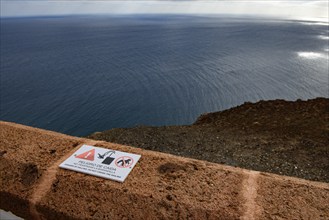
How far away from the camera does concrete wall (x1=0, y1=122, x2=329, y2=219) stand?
218 cm

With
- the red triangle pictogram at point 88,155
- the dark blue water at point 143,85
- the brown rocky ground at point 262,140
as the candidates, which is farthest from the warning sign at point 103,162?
the dark blue water at point 143,85

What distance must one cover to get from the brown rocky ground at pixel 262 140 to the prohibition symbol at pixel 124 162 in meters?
9.20

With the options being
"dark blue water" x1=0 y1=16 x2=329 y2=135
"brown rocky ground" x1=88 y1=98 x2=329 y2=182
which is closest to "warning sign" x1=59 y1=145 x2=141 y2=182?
"brown rocky ground" x1=88 y1=98 x2=329 y2=182

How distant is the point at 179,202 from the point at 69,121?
32602 mm

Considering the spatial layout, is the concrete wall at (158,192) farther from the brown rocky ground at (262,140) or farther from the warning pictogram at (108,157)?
the brown rocky ground at (262,140)

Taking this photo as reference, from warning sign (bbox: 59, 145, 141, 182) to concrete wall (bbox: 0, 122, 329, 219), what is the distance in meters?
0.07

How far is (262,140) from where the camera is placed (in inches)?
583

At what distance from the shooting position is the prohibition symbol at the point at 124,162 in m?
2.74

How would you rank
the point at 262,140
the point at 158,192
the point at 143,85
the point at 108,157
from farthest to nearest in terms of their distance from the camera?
the point at 143,85, the point at 262,140, the point at 108,157, the point at 158,192

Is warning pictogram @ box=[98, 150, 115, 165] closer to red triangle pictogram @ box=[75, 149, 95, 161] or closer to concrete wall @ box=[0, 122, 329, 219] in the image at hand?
red triangle pictogram @ box=[75, 149, 95, 161]

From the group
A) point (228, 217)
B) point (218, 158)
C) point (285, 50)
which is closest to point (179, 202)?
point (228, 217)

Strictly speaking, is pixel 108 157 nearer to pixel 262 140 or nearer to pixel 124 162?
pixel 124 162

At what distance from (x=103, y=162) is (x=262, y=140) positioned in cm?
1346

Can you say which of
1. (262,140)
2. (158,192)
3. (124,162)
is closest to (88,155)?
(124,162)
